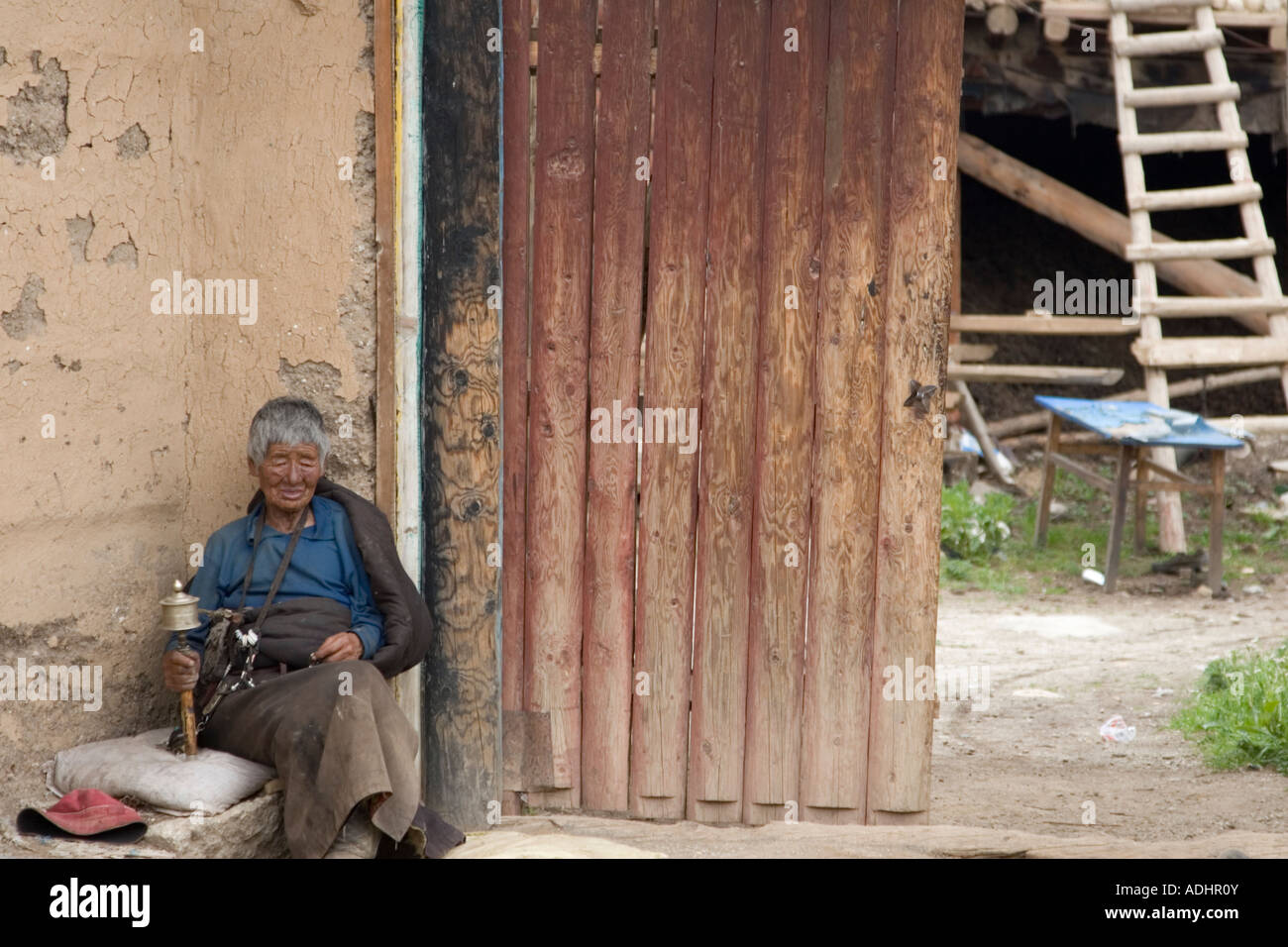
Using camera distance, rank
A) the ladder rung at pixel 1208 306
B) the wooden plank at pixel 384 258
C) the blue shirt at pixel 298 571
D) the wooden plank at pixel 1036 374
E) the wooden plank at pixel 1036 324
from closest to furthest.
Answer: the blue shirt at pixel 298 571 < the wooden plank at pixel 384 258 < the ladder rung at pixel 1208 306 < the wooden plank at pixel 1036 324 < the wooden plank at pixel 1036 374

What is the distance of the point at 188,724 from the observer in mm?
3340

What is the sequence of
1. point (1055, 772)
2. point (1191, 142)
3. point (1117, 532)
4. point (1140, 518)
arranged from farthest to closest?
point (1140, 518) → point (1191, 142) → point (1117, 532) → point (1055, 772)

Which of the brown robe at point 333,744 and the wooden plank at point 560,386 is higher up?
the wooden plank at point 560,386

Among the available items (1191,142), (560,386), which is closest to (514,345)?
(560,386)

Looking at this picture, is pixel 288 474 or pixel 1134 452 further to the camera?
pixel 1134 452

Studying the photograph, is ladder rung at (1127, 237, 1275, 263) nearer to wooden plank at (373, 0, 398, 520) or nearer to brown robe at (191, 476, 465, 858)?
wooden plank at (373, 0, 398, 520)

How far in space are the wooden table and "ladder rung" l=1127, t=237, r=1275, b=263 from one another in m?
0.96

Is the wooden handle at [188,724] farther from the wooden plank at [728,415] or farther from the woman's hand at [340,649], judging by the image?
the wooden plank at [728,415]

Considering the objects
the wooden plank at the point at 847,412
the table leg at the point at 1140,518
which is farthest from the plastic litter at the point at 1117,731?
the table leg at the point at 1140,518

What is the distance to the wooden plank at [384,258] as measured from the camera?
3631 mm

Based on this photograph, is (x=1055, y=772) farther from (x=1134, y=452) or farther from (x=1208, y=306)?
(x=1208, y=306)

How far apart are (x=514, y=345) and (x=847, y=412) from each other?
0.99m

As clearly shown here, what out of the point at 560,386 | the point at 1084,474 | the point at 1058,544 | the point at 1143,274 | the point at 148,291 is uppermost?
the point at 1143,274

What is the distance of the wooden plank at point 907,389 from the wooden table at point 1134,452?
4.58 m
